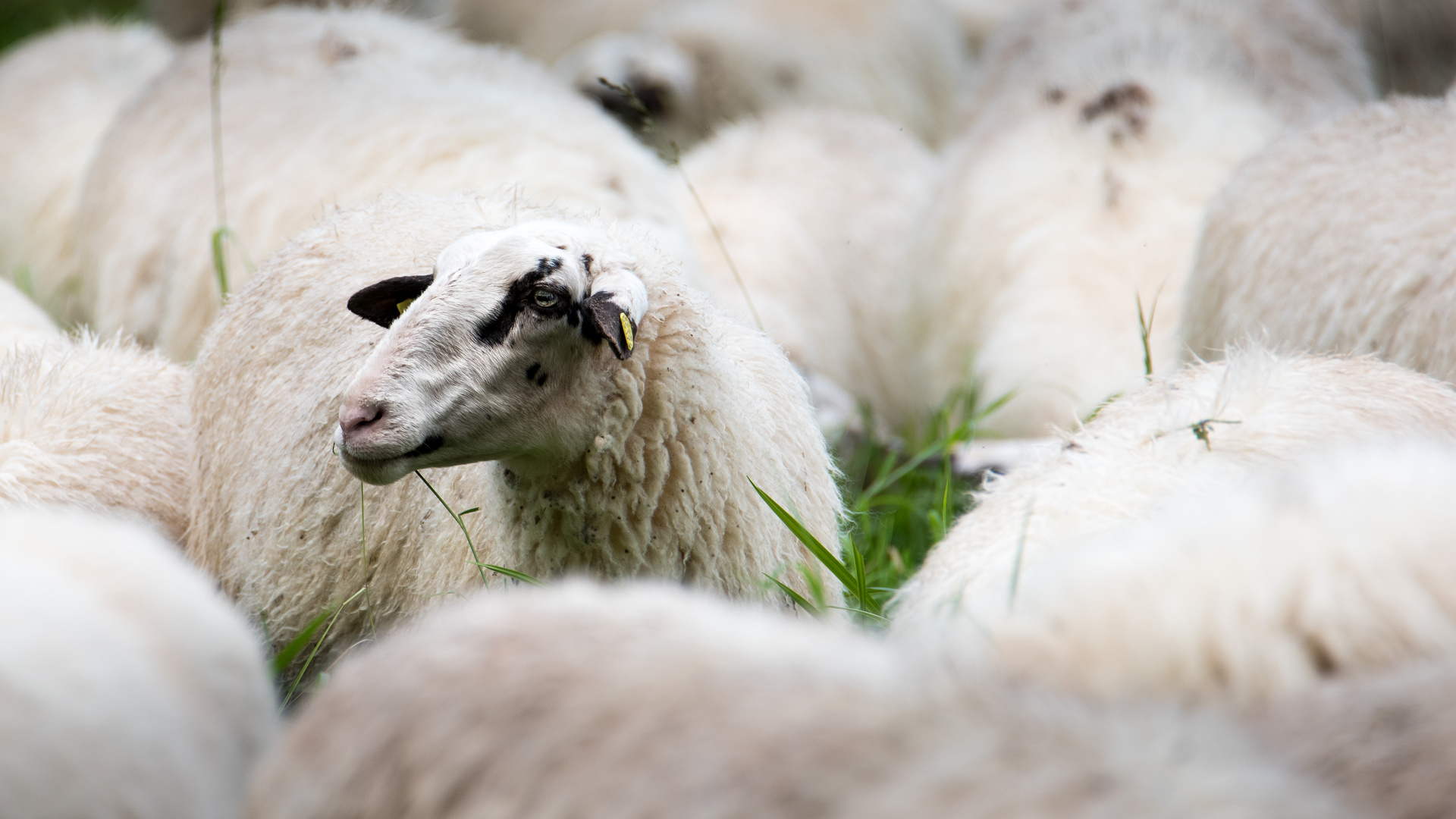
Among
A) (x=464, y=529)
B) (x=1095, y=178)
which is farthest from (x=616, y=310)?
(x=1095, y=178)

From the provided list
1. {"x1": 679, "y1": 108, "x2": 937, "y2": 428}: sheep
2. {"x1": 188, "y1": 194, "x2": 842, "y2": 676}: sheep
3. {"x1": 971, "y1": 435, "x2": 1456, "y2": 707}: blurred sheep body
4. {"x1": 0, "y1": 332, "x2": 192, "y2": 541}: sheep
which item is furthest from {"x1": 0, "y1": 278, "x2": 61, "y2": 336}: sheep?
{"x1": 971, "y1": 435, "x2": 1456, "y2": 707}: blurred sheep body

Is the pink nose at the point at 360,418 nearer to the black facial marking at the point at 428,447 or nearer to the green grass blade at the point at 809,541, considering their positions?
the black facial marking at the point at 428,447

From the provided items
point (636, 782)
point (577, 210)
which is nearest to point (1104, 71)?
point (577, 210)

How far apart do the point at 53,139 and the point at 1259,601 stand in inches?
213

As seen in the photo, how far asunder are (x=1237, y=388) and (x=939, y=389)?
239 centimetres

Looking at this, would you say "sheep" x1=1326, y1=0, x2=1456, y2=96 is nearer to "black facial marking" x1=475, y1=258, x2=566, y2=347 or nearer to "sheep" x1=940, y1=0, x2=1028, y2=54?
"sheep" x1=940, y1=0, x2=1028, y2=54

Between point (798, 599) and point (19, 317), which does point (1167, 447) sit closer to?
point (798, 599)

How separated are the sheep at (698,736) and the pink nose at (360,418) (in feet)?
2.40

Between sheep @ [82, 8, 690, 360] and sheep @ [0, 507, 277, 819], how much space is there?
6.49 feet

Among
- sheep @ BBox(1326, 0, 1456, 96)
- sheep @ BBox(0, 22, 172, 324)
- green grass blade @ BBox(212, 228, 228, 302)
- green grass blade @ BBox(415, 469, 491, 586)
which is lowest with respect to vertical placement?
sheep @ BBox(0, 22, 172, 324)

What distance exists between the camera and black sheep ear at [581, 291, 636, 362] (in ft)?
7.79

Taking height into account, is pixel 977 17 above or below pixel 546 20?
above

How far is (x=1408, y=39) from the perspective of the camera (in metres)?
6.21

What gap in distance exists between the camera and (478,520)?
2770mm
